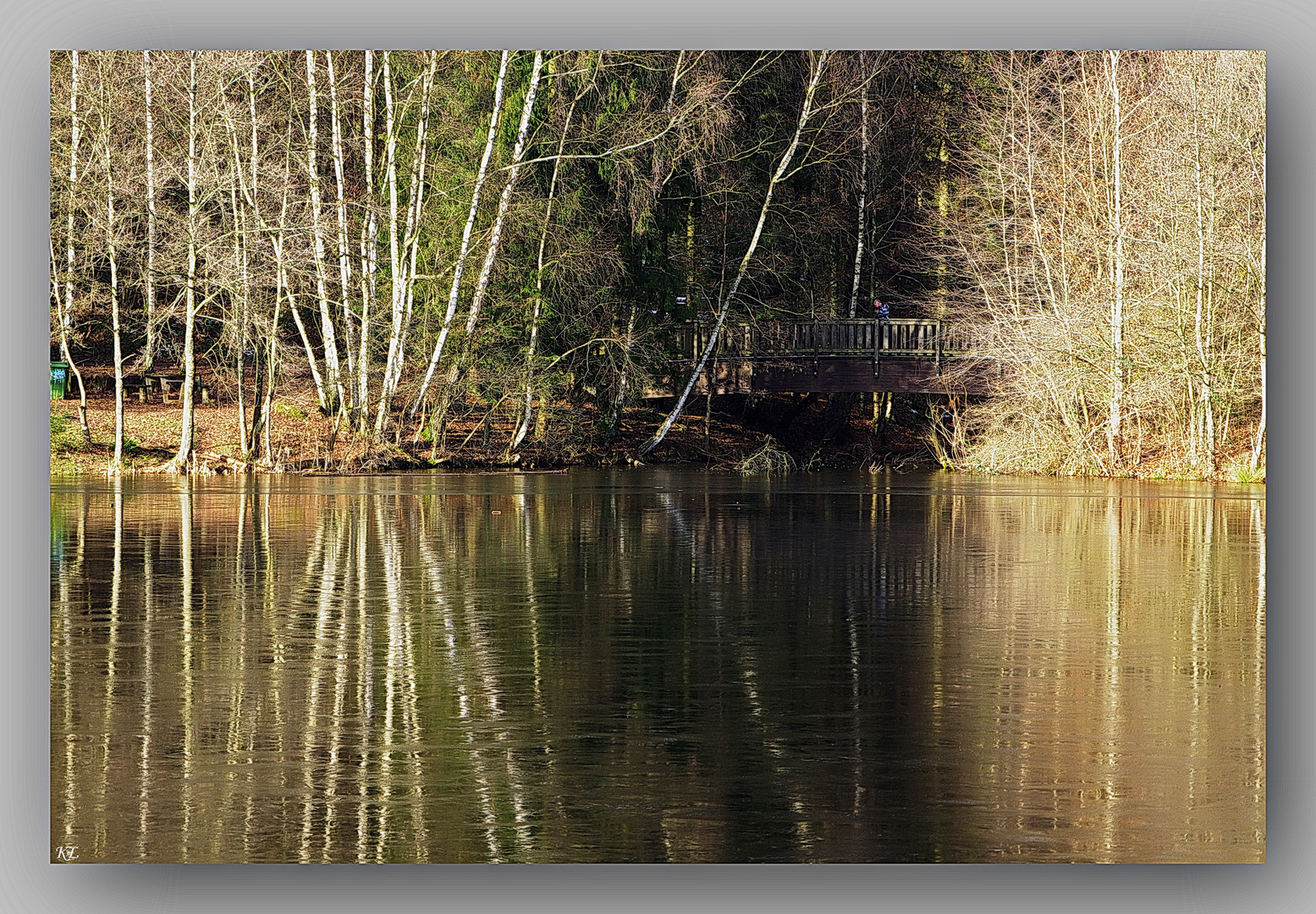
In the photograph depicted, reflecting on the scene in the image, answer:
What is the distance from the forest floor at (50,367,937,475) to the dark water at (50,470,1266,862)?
8959 millimetres

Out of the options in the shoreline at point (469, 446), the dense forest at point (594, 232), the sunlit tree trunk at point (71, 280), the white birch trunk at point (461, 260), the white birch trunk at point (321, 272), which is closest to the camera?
the sunlit tree trunk at point (71, 280)

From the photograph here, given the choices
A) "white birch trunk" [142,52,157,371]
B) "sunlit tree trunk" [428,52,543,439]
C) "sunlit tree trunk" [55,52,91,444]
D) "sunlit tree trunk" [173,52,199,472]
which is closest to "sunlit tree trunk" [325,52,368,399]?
"sunlit tree trunk" [428,52,543,439]

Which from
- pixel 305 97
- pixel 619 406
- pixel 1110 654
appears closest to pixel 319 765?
pixel 1110 654

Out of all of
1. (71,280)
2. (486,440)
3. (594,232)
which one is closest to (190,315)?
(71,280)

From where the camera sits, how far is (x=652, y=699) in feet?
24.2

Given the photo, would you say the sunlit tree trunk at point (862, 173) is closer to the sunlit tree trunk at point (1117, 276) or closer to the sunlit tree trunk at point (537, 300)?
the sunlit tree trunk at point (1117, 276)

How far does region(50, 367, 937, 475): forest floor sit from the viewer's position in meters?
23.2

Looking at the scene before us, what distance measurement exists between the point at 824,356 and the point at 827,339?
1.07ft

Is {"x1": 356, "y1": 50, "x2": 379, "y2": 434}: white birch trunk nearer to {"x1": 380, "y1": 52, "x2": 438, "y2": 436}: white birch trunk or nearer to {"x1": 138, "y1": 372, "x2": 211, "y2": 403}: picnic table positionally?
{"x1": 380, "y1": 52, "x2": 438, "y2": 436}: white birch trunk

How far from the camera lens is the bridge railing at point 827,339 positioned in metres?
29.2

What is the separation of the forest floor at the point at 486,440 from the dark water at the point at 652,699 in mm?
8959
